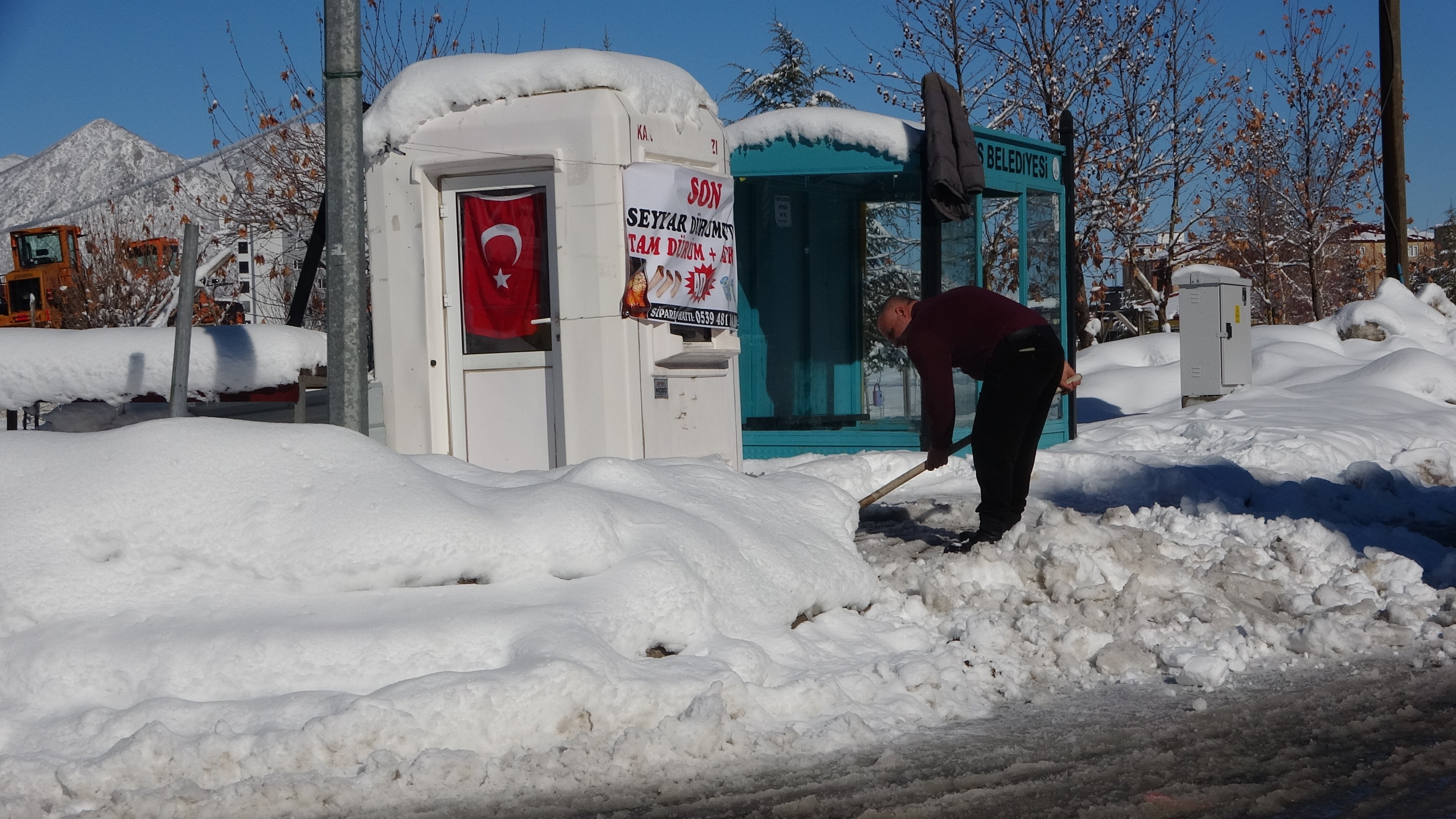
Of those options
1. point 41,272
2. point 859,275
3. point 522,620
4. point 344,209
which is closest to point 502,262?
point 344,209

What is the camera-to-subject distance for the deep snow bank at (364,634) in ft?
11.4

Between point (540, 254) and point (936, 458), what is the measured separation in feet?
9.36

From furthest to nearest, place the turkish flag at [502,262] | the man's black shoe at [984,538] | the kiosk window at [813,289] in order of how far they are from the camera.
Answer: the kiosk window at [813,289] < the turkish flag at [502,262] < the man's black shoe at [984,538]

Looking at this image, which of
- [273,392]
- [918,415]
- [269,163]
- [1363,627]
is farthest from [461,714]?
Answer: [269,163]

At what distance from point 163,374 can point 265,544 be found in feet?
10.2

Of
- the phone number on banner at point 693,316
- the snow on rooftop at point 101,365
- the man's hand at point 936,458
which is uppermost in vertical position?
the phone number on banner at point 693,316

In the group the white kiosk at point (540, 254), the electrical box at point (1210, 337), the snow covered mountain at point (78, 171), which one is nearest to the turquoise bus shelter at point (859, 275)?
the white kiosk at point (540, 254)

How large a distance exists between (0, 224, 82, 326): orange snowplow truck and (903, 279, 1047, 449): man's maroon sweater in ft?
89.5

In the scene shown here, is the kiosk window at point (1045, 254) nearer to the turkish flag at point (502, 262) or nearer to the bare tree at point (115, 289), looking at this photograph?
the turkish flag at point (502, 262)

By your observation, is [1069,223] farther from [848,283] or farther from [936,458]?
[936,458]

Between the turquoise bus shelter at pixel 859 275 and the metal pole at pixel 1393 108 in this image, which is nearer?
the turquoise bus shelter at pixel 859 275

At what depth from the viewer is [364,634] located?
3.91 m

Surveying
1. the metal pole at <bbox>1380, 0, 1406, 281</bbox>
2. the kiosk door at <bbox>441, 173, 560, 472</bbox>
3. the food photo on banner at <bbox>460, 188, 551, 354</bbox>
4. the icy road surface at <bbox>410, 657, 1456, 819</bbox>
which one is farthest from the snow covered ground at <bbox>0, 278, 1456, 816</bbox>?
the metal pole at <bbox>1380, 0, 1406, 281</bbox>

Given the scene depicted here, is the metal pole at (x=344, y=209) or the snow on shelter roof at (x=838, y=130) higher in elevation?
the snow on shelter roof at (x=838, y=130)
